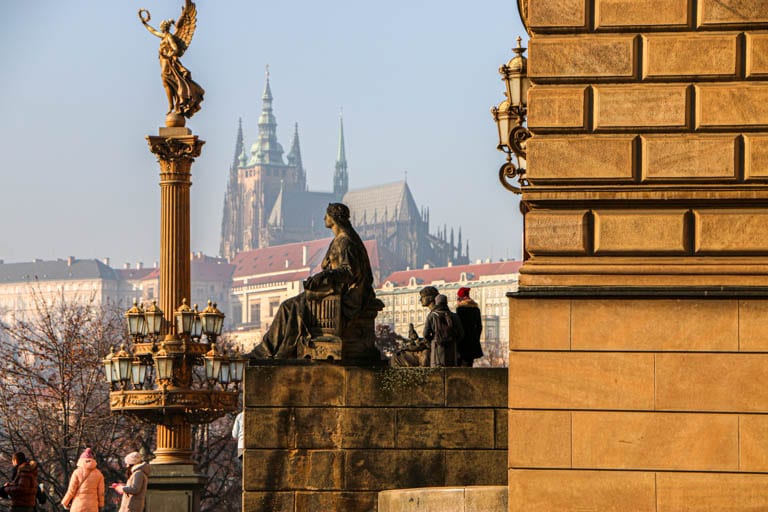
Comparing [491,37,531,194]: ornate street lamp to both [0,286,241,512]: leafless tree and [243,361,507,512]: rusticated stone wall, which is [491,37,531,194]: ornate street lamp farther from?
[0,286,241,512]: leafless tree

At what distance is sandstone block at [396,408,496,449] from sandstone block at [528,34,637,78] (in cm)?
363

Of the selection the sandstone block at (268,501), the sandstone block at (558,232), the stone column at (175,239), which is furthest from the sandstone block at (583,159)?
the stone column at (175,239)

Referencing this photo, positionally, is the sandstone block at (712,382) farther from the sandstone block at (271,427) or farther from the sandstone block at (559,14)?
the sandstone block at (271,427)

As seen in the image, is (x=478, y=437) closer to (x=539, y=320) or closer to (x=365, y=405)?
(x=365, y=405)

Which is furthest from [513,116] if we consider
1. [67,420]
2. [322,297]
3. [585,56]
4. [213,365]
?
[67,420]

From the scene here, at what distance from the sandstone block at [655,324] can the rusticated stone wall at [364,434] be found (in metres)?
2.42

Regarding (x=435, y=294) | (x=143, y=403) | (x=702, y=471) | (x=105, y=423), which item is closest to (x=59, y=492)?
(x=105, y=423)

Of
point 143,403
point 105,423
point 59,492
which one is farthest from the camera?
point 105,423

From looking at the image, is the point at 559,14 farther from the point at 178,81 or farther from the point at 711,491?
the point at 178,81

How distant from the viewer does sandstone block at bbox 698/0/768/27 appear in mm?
15930

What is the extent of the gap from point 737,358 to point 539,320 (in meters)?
1.60

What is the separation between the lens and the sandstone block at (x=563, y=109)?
16141 mm

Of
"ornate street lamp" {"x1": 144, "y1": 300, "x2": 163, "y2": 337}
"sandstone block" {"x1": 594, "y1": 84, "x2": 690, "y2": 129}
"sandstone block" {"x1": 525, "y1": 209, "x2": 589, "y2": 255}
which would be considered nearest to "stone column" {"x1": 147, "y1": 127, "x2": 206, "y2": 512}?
"ornate street lamp" {"x1": 144, "y1": 300, "x2": 163, "y2": 337}

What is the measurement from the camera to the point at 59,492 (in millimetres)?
48031
